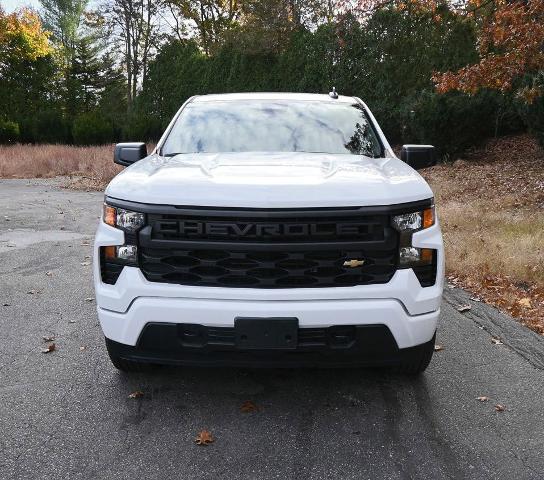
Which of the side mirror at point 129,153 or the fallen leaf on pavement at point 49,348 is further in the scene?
the side mirror at point 129,153

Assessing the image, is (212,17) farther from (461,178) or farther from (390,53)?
(461,178)

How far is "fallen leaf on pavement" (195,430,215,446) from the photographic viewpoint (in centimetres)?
287

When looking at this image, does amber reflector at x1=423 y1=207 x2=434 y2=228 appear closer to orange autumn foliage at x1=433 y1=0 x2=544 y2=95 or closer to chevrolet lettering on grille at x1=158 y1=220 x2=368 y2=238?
chevrolet lettering on grille at x1=158 y1=220 x2=368 y2=238

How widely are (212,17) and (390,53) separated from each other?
20452 mm

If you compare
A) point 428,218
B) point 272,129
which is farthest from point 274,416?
point 272,129

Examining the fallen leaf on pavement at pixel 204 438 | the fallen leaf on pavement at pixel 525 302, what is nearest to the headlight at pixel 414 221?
the fallen leaf on pavement at pixel 204 438

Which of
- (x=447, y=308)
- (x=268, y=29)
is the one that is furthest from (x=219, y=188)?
(x=268, y=29)

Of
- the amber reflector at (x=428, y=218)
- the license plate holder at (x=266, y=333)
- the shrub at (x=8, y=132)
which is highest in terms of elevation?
the amber reflector at (x=428, y=218)

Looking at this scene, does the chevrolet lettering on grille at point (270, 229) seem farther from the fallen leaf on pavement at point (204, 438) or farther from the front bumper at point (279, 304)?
the fallen leaf on pavement at point (204, 438)

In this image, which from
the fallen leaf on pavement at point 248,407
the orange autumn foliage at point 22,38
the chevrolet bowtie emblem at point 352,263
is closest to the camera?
the chevrolet bowtie emblem at point 352,263

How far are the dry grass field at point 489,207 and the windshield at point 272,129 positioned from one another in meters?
2.12

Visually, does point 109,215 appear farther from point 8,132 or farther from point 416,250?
point 8,132

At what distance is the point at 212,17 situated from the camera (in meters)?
35.4

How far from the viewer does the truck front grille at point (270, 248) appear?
2887 millimetres
